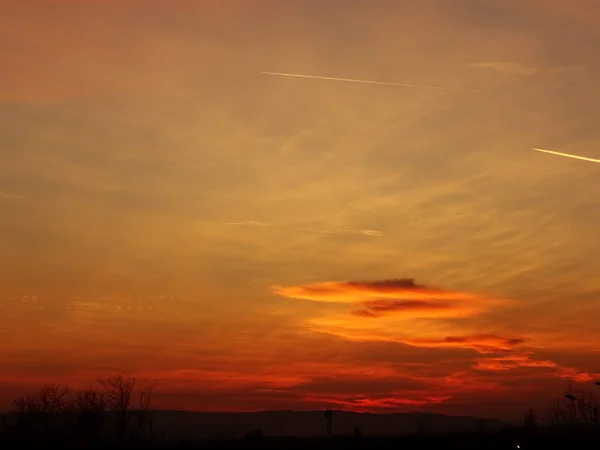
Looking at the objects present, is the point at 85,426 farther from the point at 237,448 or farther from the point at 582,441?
the point at 582,441

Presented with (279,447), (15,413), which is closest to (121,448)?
(279,447)

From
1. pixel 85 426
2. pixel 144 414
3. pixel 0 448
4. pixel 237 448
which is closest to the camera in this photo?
pixel 0 448

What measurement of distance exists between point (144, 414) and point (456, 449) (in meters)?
51.1

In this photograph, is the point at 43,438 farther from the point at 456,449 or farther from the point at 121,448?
the point at 456,449

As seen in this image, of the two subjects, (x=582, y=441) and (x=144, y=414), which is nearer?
(x=582, y=441)

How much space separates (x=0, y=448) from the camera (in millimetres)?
91312

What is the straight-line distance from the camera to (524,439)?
107938mm

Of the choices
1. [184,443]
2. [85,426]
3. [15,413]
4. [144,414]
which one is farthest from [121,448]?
[15,413]

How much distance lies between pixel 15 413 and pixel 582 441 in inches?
3404

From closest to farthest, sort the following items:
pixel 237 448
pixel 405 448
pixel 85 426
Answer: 1. pixel 237 448
2. pixel 405 448
3. pixel 85 426

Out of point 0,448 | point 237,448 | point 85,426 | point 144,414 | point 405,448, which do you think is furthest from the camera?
point 144,414

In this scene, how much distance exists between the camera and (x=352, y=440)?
358 feet

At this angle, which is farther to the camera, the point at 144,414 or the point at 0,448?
the point at 144,414

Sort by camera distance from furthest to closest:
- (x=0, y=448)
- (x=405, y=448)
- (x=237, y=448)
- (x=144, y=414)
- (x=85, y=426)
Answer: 1. (x=144, y=414)
2. (x=85, y=426)
3. (x=405, y=448)
4. (x=237, y=448)
5. (x=0, y=448)
